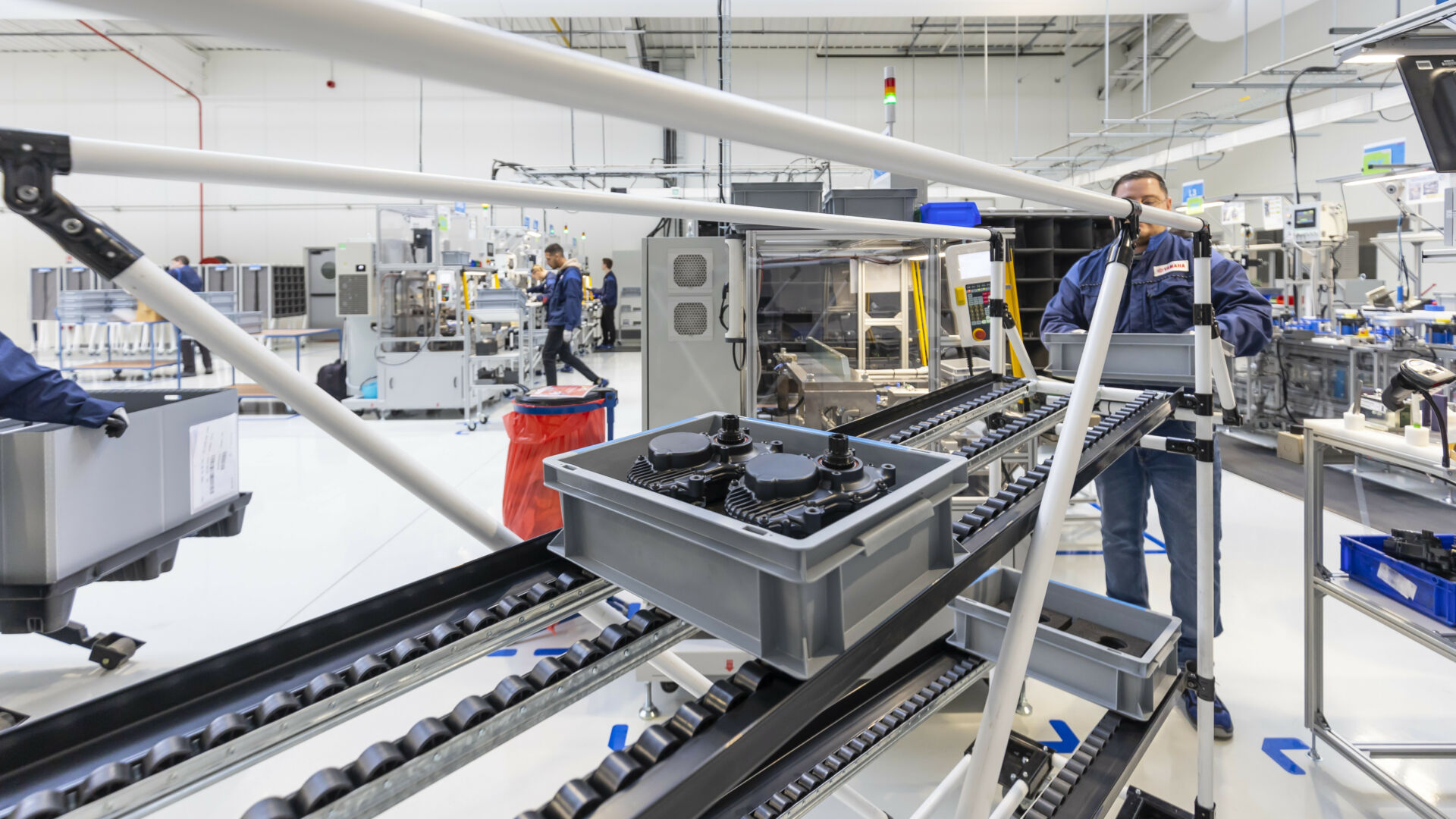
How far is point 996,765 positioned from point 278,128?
57.1 ft

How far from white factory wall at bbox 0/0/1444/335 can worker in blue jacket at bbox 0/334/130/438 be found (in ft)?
41.7

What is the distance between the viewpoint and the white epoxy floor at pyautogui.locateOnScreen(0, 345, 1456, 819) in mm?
1991

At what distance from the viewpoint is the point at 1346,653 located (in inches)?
107

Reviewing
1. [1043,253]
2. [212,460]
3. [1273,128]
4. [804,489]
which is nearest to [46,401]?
[212,460]

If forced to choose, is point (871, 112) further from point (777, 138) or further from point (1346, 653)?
point (777, 138)

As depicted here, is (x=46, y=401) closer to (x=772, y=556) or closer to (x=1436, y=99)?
(x=772, y=556)

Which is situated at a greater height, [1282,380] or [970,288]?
[970,288]

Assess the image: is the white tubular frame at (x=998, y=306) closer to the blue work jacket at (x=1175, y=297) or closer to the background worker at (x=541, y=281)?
the blue work jacket at (x=1175, y=297)

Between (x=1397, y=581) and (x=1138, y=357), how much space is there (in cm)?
88

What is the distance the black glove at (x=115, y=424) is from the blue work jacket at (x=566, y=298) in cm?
585

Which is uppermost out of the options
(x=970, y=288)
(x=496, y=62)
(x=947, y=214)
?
(x=947, y=214)

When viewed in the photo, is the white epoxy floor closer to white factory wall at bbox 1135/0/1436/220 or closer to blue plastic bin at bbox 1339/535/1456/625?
blue plastic bin at bbox 1339/535/1456/625

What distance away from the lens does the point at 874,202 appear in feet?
13.3

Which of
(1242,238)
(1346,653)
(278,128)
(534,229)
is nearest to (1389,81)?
(1242,238)
